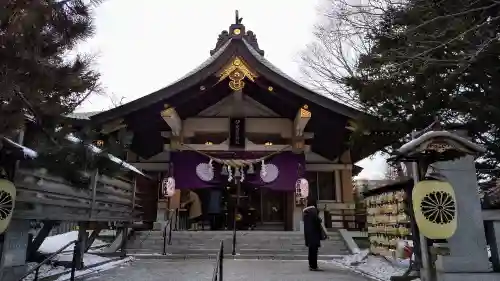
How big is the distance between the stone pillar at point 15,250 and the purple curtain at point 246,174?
25.9 ft

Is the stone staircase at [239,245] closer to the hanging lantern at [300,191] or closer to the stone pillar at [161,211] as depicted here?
the stone pillar at [161,211]

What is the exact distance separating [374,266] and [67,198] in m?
5.68

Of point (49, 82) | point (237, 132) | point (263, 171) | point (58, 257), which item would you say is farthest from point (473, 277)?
point (237, 132)

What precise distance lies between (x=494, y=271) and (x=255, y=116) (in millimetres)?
10092

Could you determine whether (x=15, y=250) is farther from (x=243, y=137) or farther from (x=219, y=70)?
(x=243, y=137)

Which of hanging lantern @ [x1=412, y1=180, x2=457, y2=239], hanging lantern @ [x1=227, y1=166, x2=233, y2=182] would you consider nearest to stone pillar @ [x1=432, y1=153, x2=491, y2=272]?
hanging lantern @ [x1=412, y1=180, x2=457, y2=239]

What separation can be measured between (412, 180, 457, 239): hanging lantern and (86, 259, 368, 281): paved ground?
2.28m

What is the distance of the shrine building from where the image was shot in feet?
39.8

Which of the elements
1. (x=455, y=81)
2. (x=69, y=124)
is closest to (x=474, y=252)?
(x=455, y=81)

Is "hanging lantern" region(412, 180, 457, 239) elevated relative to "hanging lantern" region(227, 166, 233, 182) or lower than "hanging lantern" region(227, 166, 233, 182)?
lower

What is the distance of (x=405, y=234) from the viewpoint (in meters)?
6.06

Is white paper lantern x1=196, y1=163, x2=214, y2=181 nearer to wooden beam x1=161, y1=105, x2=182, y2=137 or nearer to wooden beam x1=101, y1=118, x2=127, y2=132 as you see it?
wooden beam x1=161, y1=105, x2=182, y2=137

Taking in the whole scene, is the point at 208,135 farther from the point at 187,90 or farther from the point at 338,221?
the point at 338,221

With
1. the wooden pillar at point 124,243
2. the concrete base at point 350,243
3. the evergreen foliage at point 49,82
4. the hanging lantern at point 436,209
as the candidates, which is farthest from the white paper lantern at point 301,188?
the evergreen foliage at point 49,82
